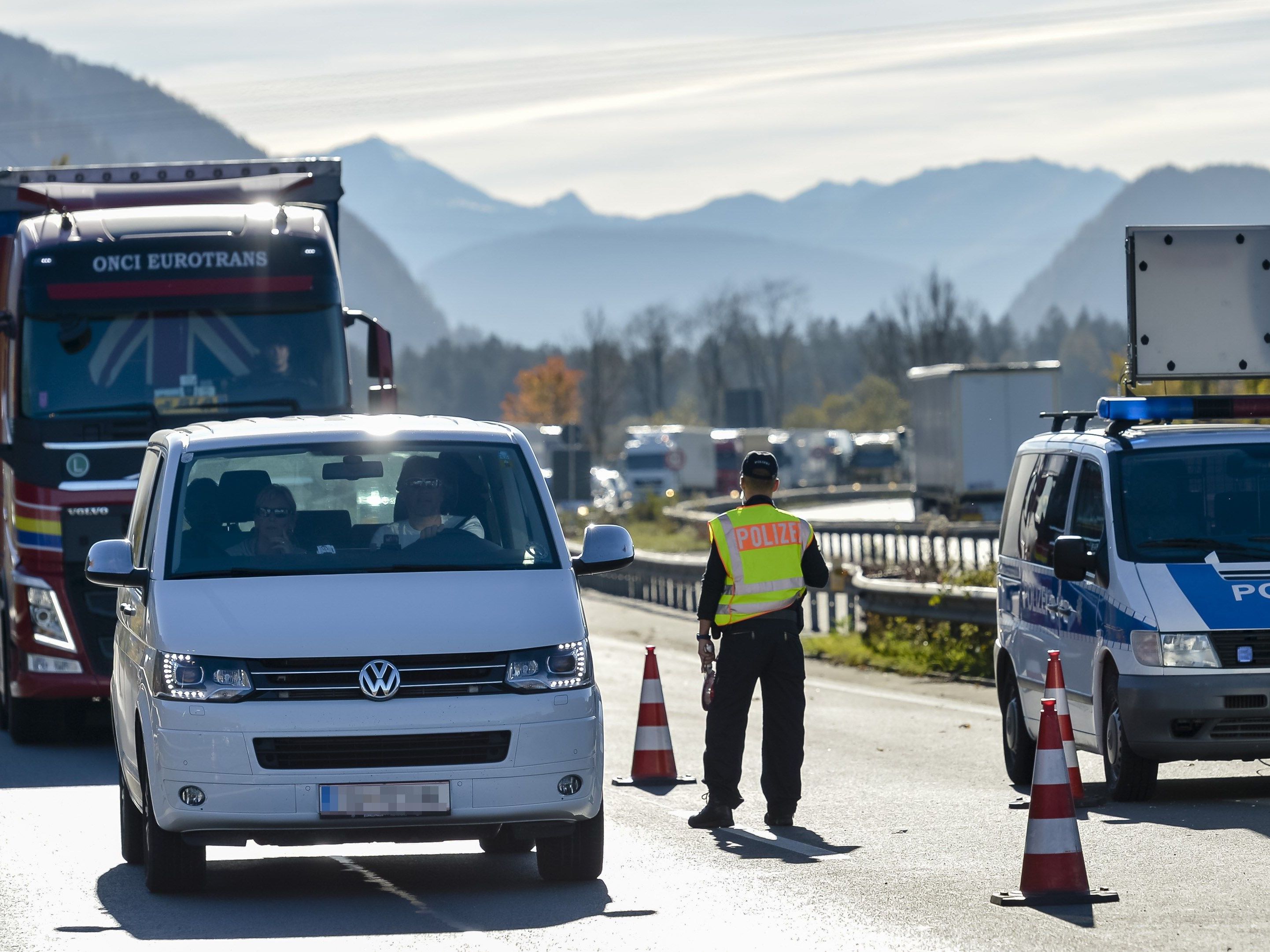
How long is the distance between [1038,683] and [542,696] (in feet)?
14.5

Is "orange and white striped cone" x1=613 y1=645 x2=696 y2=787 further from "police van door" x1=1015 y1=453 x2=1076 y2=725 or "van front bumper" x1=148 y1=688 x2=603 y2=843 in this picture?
"van front bumper" x1=148 y1=688 x2=603 y2=843

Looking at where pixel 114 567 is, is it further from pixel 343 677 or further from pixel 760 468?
pixel 760 468

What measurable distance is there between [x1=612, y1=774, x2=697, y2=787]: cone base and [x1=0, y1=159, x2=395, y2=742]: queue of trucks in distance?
12.2 ft

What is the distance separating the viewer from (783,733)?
33.4 feet

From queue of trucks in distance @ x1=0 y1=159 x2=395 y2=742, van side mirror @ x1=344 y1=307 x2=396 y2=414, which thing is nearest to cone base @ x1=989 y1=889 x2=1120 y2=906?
queue of trucks in distance @ x1=0 y1=159 x2=395 y2=742

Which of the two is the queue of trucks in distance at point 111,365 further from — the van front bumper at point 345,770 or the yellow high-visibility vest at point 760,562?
the van front bumper at point 345,770

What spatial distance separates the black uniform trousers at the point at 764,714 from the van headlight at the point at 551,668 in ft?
7.27

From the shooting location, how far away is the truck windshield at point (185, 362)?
46.1 ft

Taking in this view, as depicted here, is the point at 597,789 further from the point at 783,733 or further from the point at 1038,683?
the point at 1038,683

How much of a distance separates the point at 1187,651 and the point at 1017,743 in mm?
1784

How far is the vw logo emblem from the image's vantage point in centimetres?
777

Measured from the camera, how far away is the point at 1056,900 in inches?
303

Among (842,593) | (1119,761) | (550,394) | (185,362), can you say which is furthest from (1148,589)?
(550,394)

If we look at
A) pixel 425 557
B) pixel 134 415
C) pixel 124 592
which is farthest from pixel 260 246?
pixel 425 557
